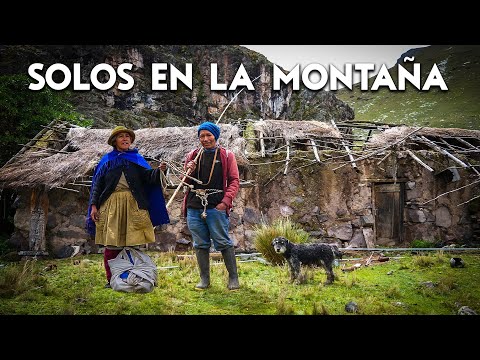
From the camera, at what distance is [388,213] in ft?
22.8

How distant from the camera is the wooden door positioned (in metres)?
6.91

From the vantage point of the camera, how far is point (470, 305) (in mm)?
2744

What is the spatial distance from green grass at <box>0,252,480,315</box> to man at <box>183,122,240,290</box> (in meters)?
0.31

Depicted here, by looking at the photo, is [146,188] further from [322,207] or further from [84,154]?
[322,207]

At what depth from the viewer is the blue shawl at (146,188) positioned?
3246 millimetres

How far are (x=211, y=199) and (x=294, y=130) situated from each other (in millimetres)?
4327

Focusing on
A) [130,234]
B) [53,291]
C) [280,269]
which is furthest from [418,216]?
[53,291]

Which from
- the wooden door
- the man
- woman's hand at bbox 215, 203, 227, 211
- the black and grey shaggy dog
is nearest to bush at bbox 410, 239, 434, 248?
the wooden door

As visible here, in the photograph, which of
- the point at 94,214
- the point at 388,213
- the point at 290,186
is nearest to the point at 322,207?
the point at 290,186

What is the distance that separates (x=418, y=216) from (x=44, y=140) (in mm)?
6967

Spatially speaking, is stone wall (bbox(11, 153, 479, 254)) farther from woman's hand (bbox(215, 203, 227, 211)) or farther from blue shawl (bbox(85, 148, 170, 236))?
woman's hand (bbox(215, 203, 227, 211))

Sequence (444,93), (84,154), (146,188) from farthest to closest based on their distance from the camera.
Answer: (84,154), (444,93), (146,188)
